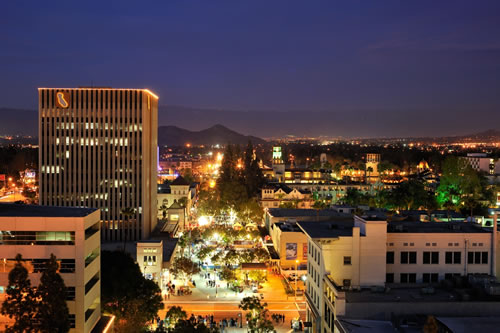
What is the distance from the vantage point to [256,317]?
37.9 metres

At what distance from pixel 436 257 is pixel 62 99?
2197 inches

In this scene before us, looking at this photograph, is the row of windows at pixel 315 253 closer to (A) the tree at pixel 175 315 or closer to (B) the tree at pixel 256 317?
(B) the tree at pixel 256 317

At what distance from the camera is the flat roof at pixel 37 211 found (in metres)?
31.0

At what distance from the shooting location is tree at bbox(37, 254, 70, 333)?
1054 inches

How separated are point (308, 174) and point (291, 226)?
81.8 m

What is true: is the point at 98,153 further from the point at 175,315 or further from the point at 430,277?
the point at 430,277

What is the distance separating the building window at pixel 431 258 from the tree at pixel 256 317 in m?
14.1

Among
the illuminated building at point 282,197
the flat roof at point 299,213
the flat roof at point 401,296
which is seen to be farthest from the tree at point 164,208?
the flat roof at point 401,296

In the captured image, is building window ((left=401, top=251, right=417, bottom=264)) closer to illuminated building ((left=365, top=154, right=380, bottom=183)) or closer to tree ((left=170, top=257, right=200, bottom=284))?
tree ((left=170, top=257, right=200, bottom=284))

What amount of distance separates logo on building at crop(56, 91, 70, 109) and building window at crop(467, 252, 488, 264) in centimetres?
5727

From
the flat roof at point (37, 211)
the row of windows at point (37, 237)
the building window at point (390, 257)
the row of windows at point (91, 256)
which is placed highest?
the flat roof at point (37, 211)

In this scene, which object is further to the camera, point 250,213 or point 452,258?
point 250,213

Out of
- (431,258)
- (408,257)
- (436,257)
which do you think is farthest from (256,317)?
(436,257)

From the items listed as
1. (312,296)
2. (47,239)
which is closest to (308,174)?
(312,296)
